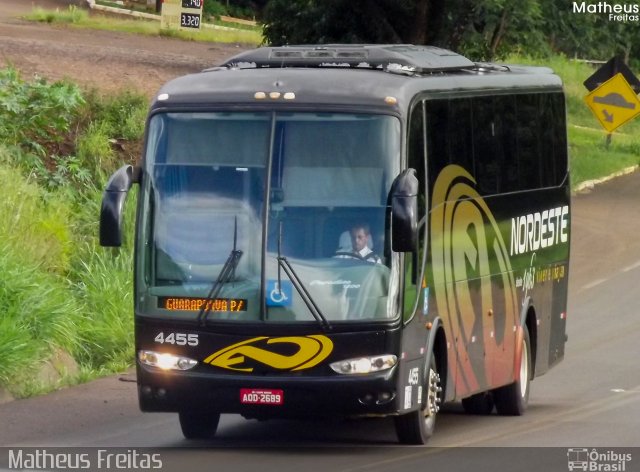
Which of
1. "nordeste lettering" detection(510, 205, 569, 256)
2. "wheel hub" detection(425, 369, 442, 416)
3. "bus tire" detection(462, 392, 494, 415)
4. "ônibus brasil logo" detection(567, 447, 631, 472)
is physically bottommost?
"bus tire" detection(462, 392, 494, 415)

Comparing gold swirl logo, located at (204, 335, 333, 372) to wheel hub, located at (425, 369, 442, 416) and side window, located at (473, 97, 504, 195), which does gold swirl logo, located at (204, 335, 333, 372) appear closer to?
wheel hub, located at (425, 369, 442, 416)

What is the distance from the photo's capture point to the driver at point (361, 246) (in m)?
10.7

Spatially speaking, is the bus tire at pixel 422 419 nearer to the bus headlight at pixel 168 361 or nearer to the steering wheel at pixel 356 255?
the steering wheel at pixel 356 255

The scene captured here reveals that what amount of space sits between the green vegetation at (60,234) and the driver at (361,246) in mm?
4941

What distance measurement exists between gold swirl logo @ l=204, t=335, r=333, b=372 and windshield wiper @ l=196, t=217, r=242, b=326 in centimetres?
31

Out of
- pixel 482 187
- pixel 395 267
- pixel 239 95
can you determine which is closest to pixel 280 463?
pixel 395 267

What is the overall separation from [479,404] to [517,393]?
15.6 inches

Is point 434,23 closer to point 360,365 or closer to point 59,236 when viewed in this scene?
point 59,236

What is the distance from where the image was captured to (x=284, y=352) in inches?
416

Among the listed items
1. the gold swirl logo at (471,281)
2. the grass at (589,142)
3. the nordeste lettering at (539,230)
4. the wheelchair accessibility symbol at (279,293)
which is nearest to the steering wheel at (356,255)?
the wheelchair accessibility symbol at (279,293)

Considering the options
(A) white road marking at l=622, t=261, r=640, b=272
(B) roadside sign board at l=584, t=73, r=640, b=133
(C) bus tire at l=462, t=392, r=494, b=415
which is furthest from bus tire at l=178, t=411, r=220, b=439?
(B) roadside sign board at l=584, t=73, r=640, b=133

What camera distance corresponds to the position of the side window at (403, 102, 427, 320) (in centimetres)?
1087

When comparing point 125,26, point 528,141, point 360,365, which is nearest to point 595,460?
point 360,365

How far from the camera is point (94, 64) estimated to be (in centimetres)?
2973
